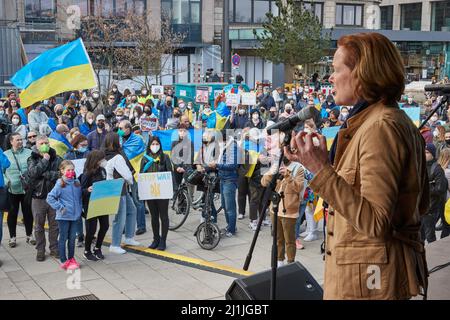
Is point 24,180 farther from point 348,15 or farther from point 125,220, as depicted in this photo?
point 348,15

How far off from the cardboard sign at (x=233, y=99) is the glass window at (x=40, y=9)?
2380 cm

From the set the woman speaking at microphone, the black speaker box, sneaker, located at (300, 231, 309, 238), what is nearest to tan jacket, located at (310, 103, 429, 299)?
the woman speaking at microphone

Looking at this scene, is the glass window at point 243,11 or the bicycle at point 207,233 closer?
the bicycle at point 207,233

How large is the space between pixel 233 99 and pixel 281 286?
48.1 ft

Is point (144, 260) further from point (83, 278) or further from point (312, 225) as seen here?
point (312, 225)

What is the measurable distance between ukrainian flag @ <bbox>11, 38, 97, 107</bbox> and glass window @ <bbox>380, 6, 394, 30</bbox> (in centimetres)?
5956

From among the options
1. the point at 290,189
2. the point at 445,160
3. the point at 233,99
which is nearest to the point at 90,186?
the point at 290,189

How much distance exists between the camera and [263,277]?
3.69 meters

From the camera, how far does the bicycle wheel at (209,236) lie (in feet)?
30.8

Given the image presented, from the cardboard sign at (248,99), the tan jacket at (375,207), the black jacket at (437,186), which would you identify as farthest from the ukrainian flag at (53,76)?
the cardboard sign at (248,99)

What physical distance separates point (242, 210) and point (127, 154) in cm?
260

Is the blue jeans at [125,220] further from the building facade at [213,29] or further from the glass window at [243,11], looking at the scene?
the glass window at [243,11]

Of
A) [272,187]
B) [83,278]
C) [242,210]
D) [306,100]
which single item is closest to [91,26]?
[306,100]

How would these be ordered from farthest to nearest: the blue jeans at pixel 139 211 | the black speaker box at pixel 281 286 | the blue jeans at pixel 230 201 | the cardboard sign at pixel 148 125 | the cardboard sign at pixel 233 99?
the cardboard sign at pixel 233 99 < the cardboard sign at pixel 148 125 < the blue jeans at pixel 139 211 < the blue jeans at pixel 230 201 < the black speaker box at pixel 281 286
